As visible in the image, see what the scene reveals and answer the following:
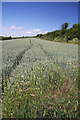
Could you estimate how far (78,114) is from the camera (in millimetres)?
1630

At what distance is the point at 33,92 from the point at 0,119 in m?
0.65

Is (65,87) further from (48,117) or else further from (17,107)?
(17,107)

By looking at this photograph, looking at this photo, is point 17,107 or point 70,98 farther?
point 70,98

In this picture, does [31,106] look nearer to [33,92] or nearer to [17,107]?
[17,107]

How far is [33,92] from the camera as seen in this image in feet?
6.41

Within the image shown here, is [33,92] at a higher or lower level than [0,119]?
higher

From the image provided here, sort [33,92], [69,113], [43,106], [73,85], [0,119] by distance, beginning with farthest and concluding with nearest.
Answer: [73,85]
[33,92]
[43,106]
[69,113]
[0,119]

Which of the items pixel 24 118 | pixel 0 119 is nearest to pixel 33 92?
pixel 24 118

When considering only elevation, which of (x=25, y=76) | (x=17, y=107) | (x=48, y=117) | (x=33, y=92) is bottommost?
(x=48, y=117)

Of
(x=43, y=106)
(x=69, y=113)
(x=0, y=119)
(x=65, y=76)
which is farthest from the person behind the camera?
(x=65, y=76)

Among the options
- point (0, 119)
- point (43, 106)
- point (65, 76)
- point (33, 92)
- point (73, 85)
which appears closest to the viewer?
point (0, 119)

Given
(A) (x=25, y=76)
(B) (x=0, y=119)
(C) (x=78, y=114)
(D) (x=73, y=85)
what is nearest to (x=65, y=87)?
(D) (x=73, y=85)

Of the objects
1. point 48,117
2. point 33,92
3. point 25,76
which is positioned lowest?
point 48,117

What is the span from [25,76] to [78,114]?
4.02 feet
